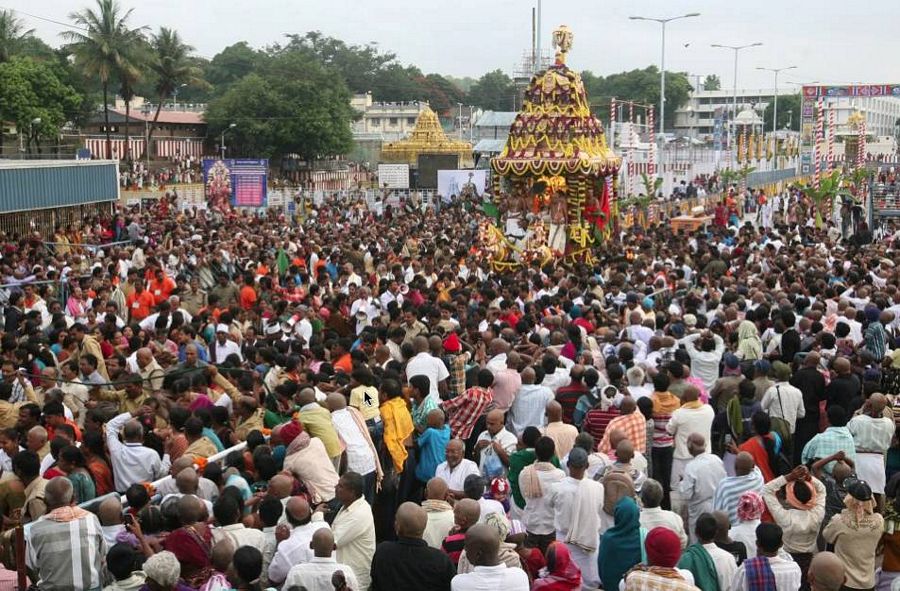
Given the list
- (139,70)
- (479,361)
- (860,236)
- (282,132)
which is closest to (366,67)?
(282,132)

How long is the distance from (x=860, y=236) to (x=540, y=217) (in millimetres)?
7040

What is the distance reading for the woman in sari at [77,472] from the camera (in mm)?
7355

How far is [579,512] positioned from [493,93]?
112555 mm

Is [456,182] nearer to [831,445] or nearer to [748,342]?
[748,342]

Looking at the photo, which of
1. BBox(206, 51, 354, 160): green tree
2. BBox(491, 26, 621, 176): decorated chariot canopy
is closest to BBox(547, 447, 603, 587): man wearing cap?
BBox(491, 26, 621, 176): decorated chariot canopy

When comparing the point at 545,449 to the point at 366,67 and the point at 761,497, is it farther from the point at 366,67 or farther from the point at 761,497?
the point at 366,67

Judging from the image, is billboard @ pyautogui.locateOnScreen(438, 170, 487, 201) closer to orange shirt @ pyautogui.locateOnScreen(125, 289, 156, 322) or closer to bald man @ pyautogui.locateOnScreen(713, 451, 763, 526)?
orange shirt @ pyautogui.locateOnScreen(125, 289, 156, 322)

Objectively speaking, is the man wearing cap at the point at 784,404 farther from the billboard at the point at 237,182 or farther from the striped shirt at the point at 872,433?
the billboard at the point at 237,182

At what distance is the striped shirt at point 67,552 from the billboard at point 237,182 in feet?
80.6

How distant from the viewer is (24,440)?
820 centimetres

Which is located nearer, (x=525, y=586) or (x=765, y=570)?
(x=525, y=586)

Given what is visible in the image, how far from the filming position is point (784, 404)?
32.3 feet

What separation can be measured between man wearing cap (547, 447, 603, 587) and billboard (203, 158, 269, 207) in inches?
945

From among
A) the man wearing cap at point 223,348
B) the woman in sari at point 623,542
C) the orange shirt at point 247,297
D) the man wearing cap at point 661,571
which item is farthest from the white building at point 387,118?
the man wearing cap at point 661,571
